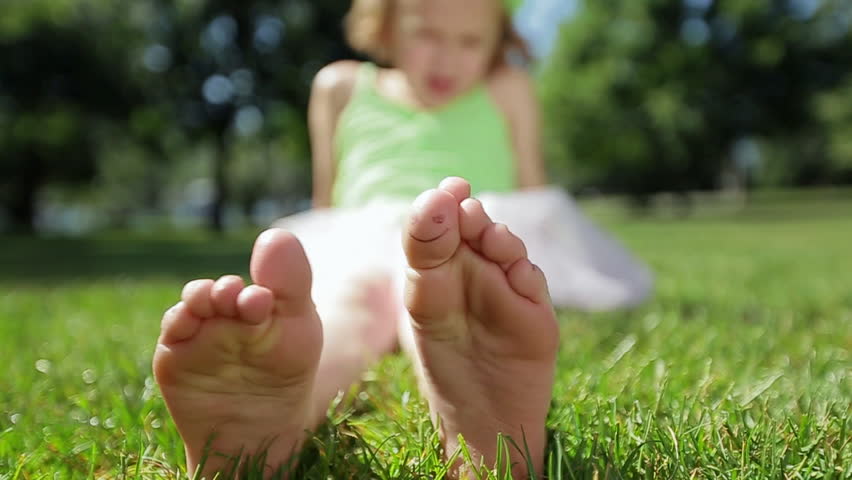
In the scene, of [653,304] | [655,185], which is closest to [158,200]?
[655,185]

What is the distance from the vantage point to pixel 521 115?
2.48 metres

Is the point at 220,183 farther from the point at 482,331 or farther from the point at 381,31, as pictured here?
the point at 482,331

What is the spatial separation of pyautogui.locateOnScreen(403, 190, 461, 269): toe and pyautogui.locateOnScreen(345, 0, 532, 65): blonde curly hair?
1479 mm

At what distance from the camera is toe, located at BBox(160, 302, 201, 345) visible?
3.10ft

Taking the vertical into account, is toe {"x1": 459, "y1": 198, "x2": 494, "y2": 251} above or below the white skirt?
above

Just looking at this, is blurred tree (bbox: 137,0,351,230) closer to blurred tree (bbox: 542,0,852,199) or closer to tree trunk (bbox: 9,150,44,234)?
tree trunk (bbox: 9,150,44,234)

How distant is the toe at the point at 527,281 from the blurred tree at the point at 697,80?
2334 cm

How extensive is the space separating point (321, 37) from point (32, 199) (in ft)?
31.6

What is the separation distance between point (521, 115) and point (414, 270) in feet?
5.22

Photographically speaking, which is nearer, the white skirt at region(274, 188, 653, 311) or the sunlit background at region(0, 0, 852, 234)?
the white skirt at region(274, 188, 653, 311)

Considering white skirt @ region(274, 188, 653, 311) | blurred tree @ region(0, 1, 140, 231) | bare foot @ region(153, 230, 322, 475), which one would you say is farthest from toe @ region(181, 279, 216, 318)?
blurred tree @ region(0, 1, 140, 231)

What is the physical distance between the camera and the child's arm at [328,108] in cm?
247

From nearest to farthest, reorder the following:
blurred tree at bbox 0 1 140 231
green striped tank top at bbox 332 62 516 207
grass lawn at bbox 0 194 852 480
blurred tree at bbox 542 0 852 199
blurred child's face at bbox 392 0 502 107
A: 1. grass lawn at bbox 0 194 852 480
2. blurred child's face at bbox 392 0 502 107
3. green striped tank top at bbox 332 62 516 207
4. blurred tree at bbox 0 1 140 231
5. blurred tree at bbox 542 0 852 199

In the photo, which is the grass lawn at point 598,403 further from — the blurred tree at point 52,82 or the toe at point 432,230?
the blurred tree at point 52,82
